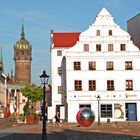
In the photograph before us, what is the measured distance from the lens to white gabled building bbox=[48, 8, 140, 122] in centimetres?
7100

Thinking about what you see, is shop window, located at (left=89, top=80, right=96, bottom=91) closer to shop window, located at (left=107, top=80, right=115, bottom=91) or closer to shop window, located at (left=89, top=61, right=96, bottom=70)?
shop window, located at (left=89, top=61, right=96, bottom=70)

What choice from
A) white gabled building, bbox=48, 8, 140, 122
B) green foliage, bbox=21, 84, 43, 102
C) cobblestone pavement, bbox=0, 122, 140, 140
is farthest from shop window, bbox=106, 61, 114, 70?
green foliage, bbox=21, 84, 43, 102

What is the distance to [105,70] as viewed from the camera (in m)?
71.4

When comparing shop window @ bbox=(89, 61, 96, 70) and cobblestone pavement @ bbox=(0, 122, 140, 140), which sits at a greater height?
shop window @ bbox=(89, 61, 96, 70)

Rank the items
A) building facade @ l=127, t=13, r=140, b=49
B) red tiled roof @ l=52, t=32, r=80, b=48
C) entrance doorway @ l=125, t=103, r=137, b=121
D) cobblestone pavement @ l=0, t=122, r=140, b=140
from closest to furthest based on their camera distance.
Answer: cobblestone pavement @ l=0, t=122, r=140, b=140 < entrance doorway @ l=125, t=103, r=137, b=121 < red tiled roof @ l=52, t=32, r=80, b=48 < building facade @ l=127, t=13, r=140, b=49

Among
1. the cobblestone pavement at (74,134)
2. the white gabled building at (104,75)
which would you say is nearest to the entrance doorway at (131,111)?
the white gabled building at (104,75)

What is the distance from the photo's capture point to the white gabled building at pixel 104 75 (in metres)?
71.0

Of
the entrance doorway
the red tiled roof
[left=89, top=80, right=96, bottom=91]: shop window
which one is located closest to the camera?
[left=89, top=80, right=96, bottom=91]: shop window

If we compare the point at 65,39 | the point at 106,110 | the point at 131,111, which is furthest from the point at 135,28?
the point at 106,110

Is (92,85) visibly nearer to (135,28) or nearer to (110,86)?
(110,86)

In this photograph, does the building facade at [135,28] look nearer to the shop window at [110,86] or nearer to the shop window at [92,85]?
the shop window at [110,86]

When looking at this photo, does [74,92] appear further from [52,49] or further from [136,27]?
[136,27]

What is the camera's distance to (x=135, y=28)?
85125 mm

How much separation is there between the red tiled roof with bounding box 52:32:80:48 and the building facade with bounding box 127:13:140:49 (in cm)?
1049
